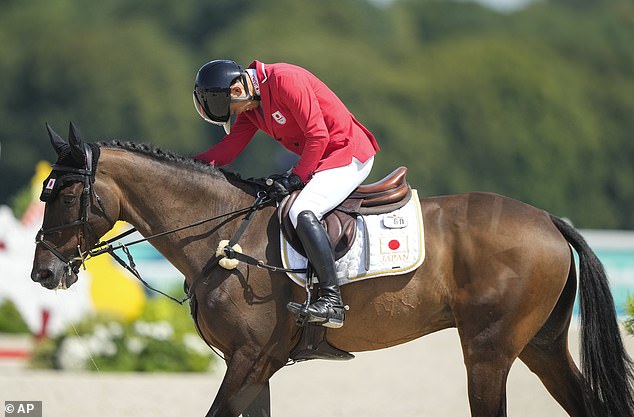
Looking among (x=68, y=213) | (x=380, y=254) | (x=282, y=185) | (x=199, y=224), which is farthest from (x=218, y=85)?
(x=380, y=254)

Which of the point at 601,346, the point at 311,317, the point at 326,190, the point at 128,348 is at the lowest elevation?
the point at 128,348

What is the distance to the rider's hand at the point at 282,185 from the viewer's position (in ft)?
19.2

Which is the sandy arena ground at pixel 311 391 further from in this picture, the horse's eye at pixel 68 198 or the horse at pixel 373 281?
the horse's eye at pixel 68 198

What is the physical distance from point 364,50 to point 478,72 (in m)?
5.82

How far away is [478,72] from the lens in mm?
35781

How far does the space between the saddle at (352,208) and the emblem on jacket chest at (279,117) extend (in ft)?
1.41

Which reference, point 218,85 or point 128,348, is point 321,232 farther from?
point 128,348

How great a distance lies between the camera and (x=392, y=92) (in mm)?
35125

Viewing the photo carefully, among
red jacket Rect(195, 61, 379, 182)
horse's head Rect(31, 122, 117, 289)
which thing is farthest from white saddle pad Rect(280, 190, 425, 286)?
horse's head Rect(31, 122, 117, 289)

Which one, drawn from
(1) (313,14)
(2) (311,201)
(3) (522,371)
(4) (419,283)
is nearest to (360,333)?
(4) (419,283)

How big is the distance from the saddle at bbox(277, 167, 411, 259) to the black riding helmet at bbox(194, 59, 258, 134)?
0.67 meters

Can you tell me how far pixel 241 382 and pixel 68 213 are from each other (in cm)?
139

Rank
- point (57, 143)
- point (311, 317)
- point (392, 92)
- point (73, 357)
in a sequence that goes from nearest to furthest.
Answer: point (311, 317) → point (57, 143) → point (73, 357) → point (392, 92)

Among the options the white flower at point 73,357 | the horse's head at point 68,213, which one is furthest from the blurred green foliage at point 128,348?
the horse's head at point 68,213
